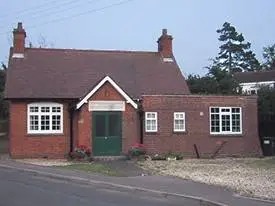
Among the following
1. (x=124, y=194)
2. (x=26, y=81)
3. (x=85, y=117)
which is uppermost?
(x=26, y=81)

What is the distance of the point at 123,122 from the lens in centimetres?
3412

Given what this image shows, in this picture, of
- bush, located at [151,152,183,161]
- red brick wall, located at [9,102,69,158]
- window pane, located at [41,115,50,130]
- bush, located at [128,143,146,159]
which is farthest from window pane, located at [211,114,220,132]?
window pane, located at [41,115,50,130]

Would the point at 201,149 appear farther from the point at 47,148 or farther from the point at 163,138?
the point at 47,148

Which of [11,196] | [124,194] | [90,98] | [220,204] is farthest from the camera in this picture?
[90,98]

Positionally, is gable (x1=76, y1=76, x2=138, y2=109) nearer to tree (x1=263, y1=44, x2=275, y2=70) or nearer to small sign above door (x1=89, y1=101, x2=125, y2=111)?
small sign above door (x1=89, y1=101, x2=125, y2=111)

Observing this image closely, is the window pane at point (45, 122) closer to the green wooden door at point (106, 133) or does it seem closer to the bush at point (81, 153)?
the bush at point (81, 153)

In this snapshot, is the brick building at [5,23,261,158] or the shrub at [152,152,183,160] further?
the brick building at [5,23,261,158]

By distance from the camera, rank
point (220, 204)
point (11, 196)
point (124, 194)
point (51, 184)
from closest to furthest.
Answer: point (220, 204) → point (11, 196) → point (124, 194) → point (51, 184)

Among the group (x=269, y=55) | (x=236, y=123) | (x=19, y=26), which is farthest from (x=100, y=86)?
A: (x=269, y=55)

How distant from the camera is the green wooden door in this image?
3372 centimetres

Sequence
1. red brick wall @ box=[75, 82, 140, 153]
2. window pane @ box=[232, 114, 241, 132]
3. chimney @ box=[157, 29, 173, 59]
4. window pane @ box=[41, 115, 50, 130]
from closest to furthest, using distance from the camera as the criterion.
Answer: red brick wall @ box=[75, 82, 140, 153] → window pane @ box=[41, 115, 50, 130] → window pane @ box=[232, 114, 241, 132] → chimney @ box=[157, 29, 173, 59]

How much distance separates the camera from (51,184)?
19719 millimetres

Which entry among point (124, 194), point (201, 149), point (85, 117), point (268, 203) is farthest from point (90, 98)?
point (268, 203)

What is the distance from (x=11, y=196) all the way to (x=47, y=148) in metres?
18.3
